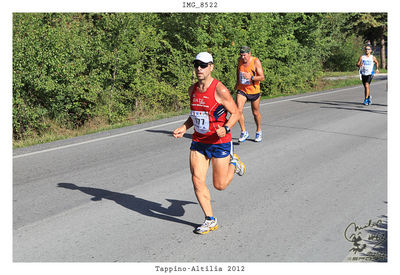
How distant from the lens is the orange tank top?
927cm

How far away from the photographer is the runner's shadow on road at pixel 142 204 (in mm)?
5596

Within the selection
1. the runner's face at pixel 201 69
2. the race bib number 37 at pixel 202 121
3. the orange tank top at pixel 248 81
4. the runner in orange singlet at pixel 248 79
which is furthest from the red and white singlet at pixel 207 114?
the orange tank top at pixel 248 81

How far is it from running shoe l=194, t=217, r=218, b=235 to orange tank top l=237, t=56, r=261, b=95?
4.81 metres

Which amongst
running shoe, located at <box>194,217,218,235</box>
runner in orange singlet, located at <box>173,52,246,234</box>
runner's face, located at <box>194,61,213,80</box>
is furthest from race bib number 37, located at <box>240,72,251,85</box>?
running shoe, located at <box>194,217,218,235</box>

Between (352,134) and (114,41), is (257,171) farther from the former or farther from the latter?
(114,41)

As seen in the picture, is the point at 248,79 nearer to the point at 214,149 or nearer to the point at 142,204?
the point at 142,204

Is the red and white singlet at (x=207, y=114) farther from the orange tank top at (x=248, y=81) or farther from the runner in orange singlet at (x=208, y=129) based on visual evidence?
the orange tank top at (x=248, y=81)

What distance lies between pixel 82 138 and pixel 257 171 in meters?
4.36

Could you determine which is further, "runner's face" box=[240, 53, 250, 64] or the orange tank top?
the orange tank top

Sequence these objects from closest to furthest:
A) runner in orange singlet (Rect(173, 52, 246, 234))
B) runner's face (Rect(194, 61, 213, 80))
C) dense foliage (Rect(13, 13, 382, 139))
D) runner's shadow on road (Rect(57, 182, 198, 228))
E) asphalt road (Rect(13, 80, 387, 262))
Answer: asphalt road (Rect(13, 80, 387, 262)) < runner's face (Rect(194, 61, 213, 80)) < runner in orange singlet (Rect(173, 52, 246, 234)) < runner's shadow on road (Rect(57, 182, 198, 228)) < dense foliage (Rect(13, 13, 382, 139))

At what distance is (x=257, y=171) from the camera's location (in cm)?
742

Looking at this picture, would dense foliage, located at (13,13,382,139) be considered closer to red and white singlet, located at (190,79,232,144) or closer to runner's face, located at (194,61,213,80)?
red and white singlet, located at (190,79,232,144)

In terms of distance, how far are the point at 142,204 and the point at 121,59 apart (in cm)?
783
